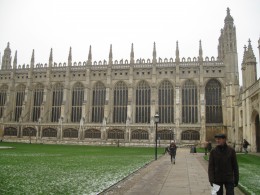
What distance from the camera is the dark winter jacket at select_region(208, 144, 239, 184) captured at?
5.61m

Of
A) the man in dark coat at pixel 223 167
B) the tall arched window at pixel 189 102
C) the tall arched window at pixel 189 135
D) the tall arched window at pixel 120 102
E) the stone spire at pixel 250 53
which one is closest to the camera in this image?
the man in dark coat at pixel 223 167

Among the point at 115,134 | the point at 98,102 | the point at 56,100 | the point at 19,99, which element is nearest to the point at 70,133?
the point at 98,102

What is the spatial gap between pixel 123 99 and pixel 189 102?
41.3ft

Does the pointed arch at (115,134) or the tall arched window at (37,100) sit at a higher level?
the tall arched window at (37,100)

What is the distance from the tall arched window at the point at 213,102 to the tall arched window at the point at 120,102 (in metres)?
15.2

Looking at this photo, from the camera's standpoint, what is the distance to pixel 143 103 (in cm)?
5419

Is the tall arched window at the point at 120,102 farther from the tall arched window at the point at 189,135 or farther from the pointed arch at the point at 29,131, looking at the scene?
the pointed arch at the point at 29,131

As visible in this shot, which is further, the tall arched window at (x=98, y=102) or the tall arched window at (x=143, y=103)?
the tall arched window at (x=98, y=102)

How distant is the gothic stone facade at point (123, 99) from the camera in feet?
164

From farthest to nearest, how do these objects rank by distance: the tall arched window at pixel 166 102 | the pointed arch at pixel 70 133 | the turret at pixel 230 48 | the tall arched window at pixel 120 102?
the tall arched window at pixel 120 102 → the pointed arch at pixel 70 133 → the tall arched window at pixel 166 102 → the turret at pixel 230 48

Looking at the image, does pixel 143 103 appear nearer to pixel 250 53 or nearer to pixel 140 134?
pixel 140 134

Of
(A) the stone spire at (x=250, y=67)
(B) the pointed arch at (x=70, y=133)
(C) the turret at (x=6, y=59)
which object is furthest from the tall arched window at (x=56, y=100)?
(A) the stone spire at (x=250, y=67)

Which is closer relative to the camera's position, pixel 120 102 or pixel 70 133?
pixel 70 133

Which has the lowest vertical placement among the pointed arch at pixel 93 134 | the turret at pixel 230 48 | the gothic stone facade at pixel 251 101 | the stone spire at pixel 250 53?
the pointed arch at pixel 93 134
